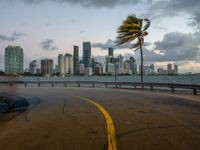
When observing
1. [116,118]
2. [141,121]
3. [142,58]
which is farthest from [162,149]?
[142,58]

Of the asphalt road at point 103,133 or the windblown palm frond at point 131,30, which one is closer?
the asphalt road at point 103,133

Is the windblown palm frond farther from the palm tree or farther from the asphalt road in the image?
the asphalt road

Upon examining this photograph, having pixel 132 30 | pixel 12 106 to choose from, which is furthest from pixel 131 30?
pixel 12 106

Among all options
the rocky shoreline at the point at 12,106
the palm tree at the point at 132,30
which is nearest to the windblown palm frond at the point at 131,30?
the palm tree at the point at 132,30

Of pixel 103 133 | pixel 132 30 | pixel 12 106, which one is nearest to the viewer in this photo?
pixel 103 133

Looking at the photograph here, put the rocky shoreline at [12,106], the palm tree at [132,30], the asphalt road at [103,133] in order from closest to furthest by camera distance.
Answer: the asphalt road at [103,133]
the rocky shoreline at [12,106]
the palm tree at [132,30]

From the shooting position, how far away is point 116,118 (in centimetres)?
953

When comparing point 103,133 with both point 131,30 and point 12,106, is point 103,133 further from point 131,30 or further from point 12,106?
point 131,30

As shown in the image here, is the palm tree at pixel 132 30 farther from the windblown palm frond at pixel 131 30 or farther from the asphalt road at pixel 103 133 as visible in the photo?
the asphalt road at pixel 103 133

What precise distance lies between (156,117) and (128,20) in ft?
80.9

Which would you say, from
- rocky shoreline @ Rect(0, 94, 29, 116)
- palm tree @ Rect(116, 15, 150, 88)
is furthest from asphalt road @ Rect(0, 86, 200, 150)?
palm tree @ Rect(116, 15, 150, 88)

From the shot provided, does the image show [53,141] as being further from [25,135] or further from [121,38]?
[121,38]

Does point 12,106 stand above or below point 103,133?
below

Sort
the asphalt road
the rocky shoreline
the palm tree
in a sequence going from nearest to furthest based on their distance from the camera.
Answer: the asphalt road → the rocky shoreline → the palm tree
